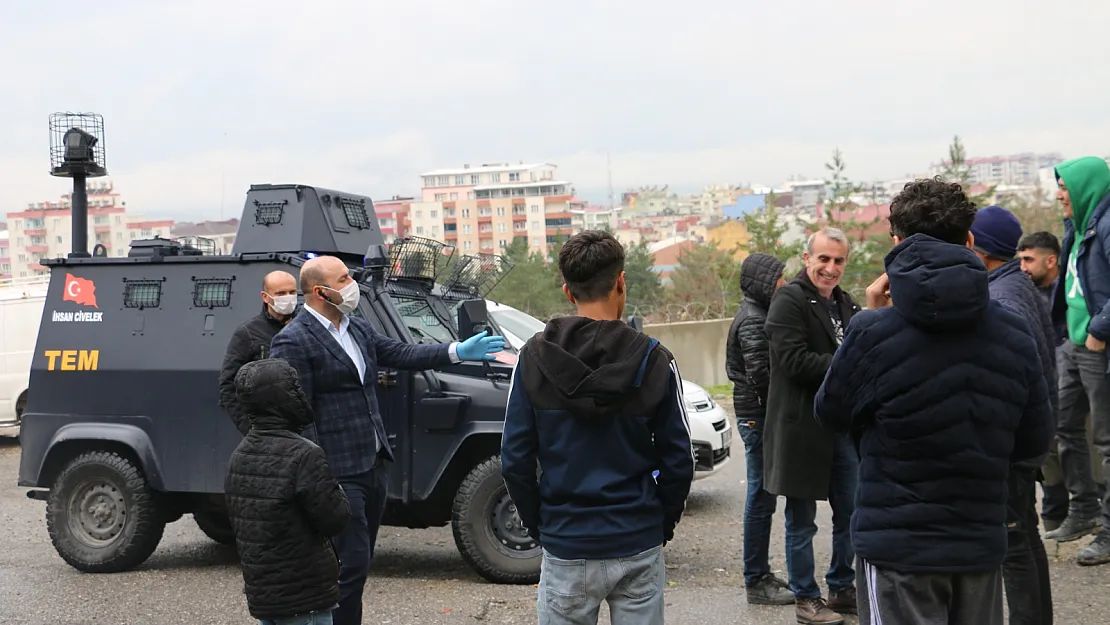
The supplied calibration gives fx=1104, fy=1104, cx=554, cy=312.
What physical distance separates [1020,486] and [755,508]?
6.59 feet

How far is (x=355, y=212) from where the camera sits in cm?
866

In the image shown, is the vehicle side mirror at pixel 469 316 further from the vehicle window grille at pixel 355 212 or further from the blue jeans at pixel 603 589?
the blue jeans at pixel 603 589

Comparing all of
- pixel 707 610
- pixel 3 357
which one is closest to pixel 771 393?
pixel 707 610

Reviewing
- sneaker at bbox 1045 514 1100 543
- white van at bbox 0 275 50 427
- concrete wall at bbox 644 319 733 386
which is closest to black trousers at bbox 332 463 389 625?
sneaker at bbox 1045 514 1100 543

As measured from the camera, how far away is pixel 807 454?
5.54m

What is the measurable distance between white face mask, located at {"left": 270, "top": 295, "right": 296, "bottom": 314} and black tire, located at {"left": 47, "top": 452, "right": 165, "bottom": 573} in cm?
200

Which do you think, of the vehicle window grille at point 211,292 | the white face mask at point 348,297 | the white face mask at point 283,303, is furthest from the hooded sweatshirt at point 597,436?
the vehicle window grille at point 211,292

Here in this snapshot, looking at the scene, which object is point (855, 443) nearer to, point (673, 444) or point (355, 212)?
point (673, 444)

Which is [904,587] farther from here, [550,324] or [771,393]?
[771,393]

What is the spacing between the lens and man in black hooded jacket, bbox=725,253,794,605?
19.9ft

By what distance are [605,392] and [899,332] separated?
923mm

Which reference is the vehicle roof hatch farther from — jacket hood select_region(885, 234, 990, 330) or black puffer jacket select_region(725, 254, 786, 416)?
jacket hood select_region(885, 234, 990, 330)

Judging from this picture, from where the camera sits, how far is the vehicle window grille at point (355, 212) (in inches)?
335

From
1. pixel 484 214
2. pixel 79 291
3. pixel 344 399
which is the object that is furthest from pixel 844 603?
pixel 484 214
